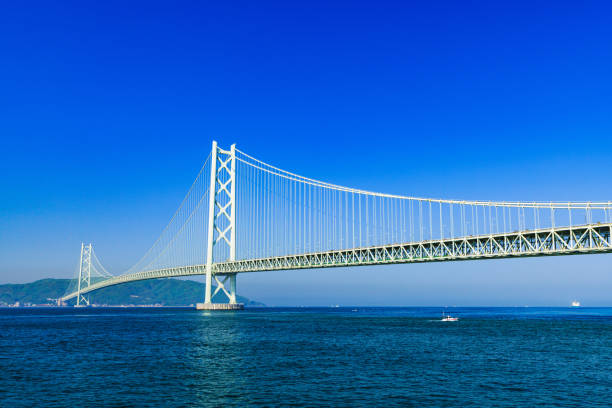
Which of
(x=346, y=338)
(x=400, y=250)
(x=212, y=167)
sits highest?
Answer: (x=212, y=167)

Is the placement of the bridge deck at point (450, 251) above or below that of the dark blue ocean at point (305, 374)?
above

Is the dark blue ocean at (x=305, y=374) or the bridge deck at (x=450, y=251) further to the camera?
the bridge deck at (x=450, y=251)

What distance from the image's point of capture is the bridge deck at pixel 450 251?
4491 centimetres

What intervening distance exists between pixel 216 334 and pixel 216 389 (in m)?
22.7

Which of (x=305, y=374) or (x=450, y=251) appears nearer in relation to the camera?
(x=305, y=374)

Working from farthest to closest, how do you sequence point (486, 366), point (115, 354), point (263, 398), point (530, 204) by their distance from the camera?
point (530, 204)
point (115, 354)
point (486, 366)
point (263, 398)

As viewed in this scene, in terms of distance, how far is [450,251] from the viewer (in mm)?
57125

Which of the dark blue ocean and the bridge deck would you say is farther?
the bridge deck

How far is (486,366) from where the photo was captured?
2402cm

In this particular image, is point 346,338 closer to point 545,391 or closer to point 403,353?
point 403,353

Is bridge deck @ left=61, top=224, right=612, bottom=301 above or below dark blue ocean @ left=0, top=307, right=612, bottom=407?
above

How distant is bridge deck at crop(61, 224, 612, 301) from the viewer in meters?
44.9

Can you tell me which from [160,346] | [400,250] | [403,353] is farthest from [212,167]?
[403,353]

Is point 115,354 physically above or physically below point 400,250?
below
